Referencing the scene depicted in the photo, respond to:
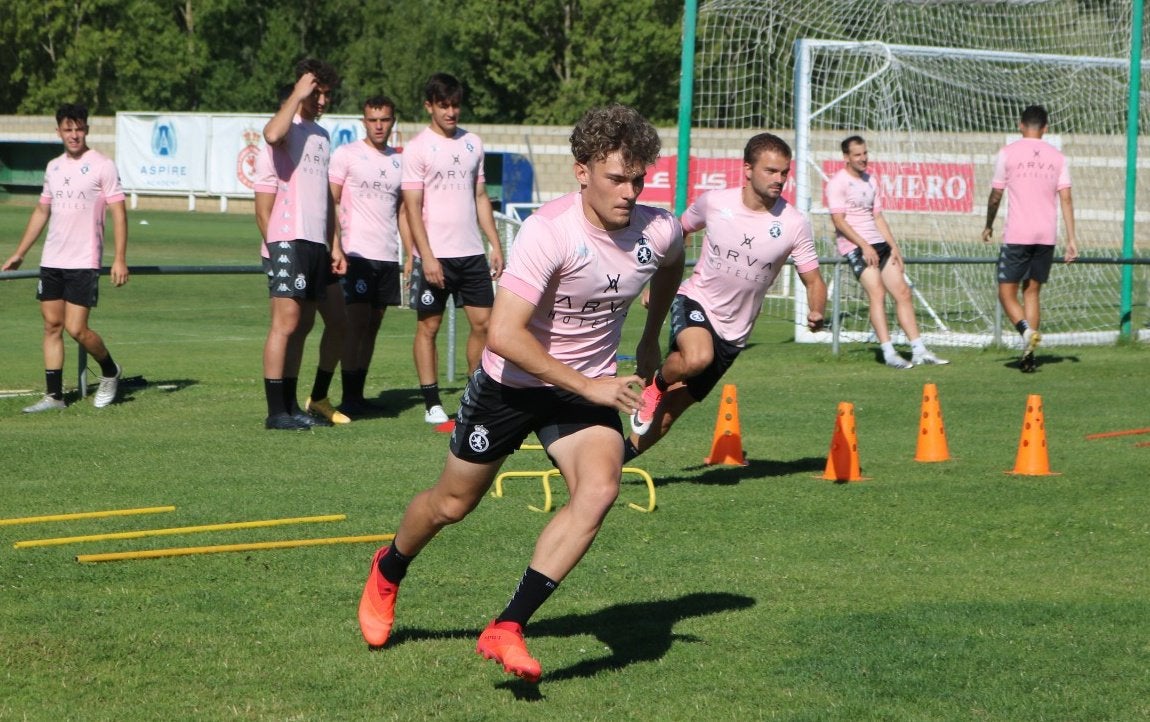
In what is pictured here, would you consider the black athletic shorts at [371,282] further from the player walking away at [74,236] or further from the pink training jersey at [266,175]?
the player walking away at [74,236]

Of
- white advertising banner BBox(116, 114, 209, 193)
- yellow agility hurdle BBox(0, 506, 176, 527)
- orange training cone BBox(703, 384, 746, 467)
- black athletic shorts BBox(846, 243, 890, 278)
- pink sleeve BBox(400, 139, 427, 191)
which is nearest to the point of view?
yellow agility hurdle BBox(0, 506, 176, 527)

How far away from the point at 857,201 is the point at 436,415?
5.95 meters

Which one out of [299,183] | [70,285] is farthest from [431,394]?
[70,285]

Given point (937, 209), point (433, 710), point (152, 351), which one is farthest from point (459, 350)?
point (433, 710)

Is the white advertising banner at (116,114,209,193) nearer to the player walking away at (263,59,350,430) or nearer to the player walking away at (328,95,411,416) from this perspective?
the player walking away at (328,95,411,416)

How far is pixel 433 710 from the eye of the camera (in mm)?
4859

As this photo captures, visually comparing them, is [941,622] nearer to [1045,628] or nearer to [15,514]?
[1045,628]

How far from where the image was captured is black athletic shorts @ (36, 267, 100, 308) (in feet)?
38.5

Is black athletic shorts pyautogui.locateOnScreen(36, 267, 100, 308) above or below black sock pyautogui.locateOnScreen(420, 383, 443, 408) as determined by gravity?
above

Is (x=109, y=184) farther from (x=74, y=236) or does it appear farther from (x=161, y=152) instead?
(x=161, y=152)

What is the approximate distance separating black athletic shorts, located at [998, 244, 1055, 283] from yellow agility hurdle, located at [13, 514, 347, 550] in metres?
9.24

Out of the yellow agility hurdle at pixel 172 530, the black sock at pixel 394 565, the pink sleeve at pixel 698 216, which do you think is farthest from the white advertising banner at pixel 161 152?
the black sock at pixel 394 565

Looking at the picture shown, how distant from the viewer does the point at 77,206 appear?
38.2 feet

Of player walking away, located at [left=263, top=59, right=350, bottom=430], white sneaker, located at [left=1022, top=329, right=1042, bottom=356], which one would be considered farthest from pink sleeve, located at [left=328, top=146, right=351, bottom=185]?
white sneaker, located at [left=1022, top=329, right=1042, bottom=356]
